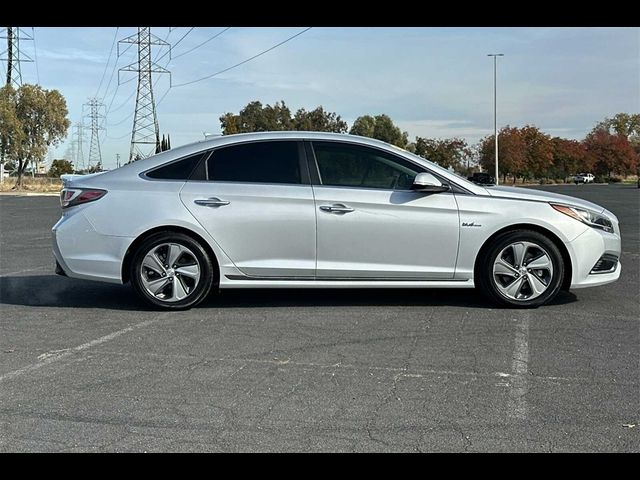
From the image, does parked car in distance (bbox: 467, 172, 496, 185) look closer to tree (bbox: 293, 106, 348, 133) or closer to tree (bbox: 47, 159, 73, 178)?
tree (bbox: 293, 106, 348, 133)

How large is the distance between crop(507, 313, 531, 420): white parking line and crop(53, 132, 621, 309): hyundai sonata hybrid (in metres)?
0.78

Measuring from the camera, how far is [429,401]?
3.69 metres

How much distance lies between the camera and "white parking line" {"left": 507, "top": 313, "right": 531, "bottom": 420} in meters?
3.55

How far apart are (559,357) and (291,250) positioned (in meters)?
2.46

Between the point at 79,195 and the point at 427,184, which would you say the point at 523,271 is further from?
the point at 79,195

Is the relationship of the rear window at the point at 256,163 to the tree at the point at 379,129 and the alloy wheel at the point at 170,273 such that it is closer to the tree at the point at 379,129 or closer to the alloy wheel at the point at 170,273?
the alloy wheel at the point at 170,273

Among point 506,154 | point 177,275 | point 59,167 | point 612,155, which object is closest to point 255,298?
point 177,275

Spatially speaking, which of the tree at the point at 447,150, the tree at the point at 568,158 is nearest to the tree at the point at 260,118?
the tree at the point at 447,150

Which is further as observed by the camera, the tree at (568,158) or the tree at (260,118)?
the tree at (568,158)

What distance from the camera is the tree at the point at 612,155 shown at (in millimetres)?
88125

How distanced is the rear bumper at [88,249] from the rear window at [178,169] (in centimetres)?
66

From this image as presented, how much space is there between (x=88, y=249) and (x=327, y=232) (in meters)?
2.23
